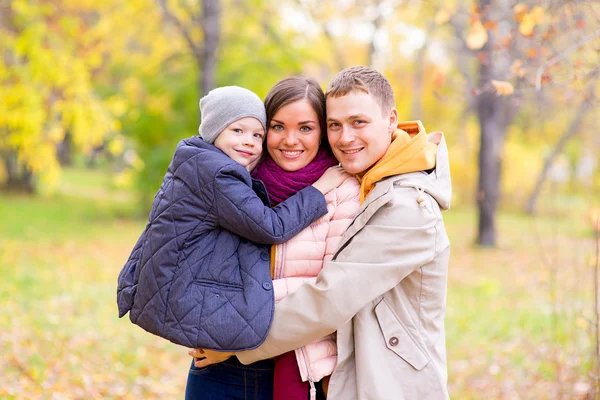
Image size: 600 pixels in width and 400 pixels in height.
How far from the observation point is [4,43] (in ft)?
23.4

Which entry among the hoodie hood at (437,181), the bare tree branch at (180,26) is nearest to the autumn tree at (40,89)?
the bare tree branch at (180,26)

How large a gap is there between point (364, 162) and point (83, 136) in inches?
234

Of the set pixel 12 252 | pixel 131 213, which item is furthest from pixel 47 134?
pixel 131 213

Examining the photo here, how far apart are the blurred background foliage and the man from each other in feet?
4.72

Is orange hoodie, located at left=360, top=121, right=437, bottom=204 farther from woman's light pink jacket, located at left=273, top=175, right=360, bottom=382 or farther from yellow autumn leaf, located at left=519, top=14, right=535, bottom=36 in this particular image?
yellow autumn leaf, located at left=519, top=14, right=535, bottom=36

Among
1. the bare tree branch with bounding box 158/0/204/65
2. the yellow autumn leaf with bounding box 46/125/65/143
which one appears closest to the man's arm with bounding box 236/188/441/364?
the yellow autumn leaf with bounding box 46/125/65/143

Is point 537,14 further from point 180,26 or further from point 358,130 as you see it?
point 180,26

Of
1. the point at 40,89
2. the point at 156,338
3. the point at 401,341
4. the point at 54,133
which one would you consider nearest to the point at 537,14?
the point at 401,341

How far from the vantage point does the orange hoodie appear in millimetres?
2318

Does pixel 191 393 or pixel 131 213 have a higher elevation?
pixel 131 213

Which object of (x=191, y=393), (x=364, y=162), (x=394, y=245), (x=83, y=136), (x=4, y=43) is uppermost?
(x=4, y=43)

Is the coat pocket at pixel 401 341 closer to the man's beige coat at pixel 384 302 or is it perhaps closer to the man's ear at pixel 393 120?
the man's beige coat at pixel 384 302

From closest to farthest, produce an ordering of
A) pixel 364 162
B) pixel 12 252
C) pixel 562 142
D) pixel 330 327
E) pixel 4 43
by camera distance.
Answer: pixel 330 327 < pixel 364 162 < pixel 4 43 < pixel 12 252 < pixel 562 142

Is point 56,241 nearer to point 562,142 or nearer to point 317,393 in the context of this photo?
point 317,393
